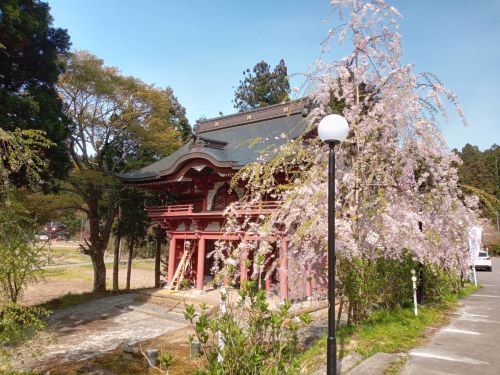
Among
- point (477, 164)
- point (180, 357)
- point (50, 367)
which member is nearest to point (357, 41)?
point (180, 357)

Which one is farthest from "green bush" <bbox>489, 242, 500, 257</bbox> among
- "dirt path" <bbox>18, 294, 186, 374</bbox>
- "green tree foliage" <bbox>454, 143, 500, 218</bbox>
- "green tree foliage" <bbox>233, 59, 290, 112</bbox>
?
"dirt path" <bbox>18, 294, 186, 374</bbox>

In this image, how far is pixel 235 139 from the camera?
765 inches

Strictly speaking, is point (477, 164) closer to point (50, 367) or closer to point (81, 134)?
point (81, 134)

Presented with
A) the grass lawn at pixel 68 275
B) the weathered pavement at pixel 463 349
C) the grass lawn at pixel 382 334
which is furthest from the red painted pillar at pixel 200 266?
the grass lawn at pixel 68 275

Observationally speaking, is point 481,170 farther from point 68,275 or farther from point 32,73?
point 32,73

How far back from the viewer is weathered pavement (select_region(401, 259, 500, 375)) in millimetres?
5820

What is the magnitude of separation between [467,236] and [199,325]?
7.84 m

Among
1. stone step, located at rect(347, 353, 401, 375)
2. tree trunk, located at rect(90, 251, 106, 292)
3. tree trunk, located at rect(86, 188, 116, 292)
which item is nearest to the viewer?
stone step, located at rect(347, 353, 401, 375)

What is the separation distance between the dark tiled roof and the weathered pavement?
25.8ft

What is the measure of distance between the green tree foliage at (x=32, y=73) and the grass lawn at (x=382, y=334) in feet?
33.4

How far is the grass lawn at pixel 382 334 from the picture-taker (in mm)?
6684

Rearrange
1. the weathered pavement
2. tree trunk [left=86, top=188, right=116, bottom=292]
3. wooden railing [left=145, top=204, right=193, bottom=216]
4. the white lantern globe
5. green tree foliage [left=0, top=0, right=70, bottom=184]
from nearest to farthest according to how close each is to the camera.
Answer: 1. the white lantern globe
2. the weathered pavement
3. green tree foliage [left=0, top=0, right=70, bottom=184]
4. wooden railing [left=145, top=204, right=193, bottom=216]
5. tree trunk [left=86, top=188, right=116, bottom=292]

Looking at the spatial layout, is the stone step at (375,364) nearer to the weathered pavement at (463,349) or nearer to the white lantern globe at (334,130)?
the weathered pavement at (463,349)

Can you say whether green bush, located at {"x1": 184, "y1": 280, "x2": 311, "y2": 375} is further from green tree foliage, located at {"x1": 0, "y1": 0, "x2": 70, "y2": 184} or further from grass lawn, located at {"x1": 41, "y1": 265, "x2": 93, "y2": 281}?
grass lawn, located at {"x1": 41, "y1": 265, "x2": 93, "y2": 281}
